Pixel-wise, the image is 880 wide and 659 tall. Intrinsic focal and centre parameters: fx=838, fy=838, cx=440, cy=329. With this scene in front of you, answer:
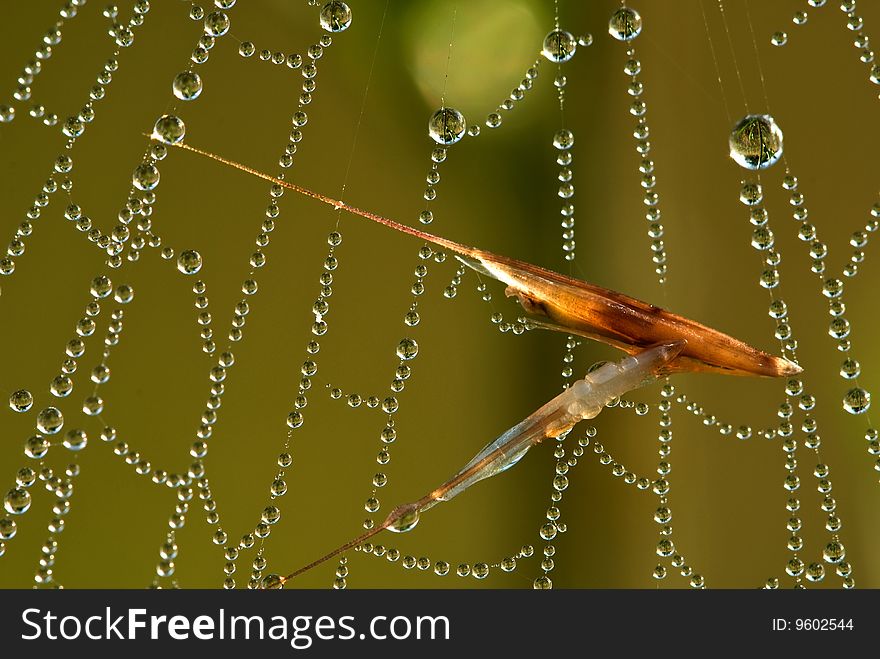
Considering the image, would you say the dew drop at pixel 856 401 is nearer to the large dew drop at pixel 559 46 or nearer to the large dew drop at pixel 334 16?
the large dew drop at pixel 559 46

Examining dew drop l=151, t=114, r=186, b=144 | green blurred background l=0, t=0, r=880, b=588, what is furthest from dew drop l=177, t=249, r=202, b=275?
green blurred background l=0, t=0, r=880, b=588

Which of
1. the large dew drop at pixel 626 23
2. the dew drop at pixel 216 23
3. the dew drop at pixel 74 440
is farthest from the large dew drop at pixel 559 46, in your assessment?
the dew drop at pixel 74 440

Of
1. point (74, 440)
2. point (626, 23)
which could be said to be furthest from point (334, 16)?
point (74, 440)

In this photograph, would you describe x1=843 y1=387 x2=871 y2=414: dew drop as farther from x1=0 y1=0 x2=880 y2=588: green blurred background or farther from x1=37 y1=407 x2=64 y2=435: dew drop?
x1=37 y1=407 x2=64 y2=435: dew drop

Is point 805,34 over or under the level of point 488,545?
over
